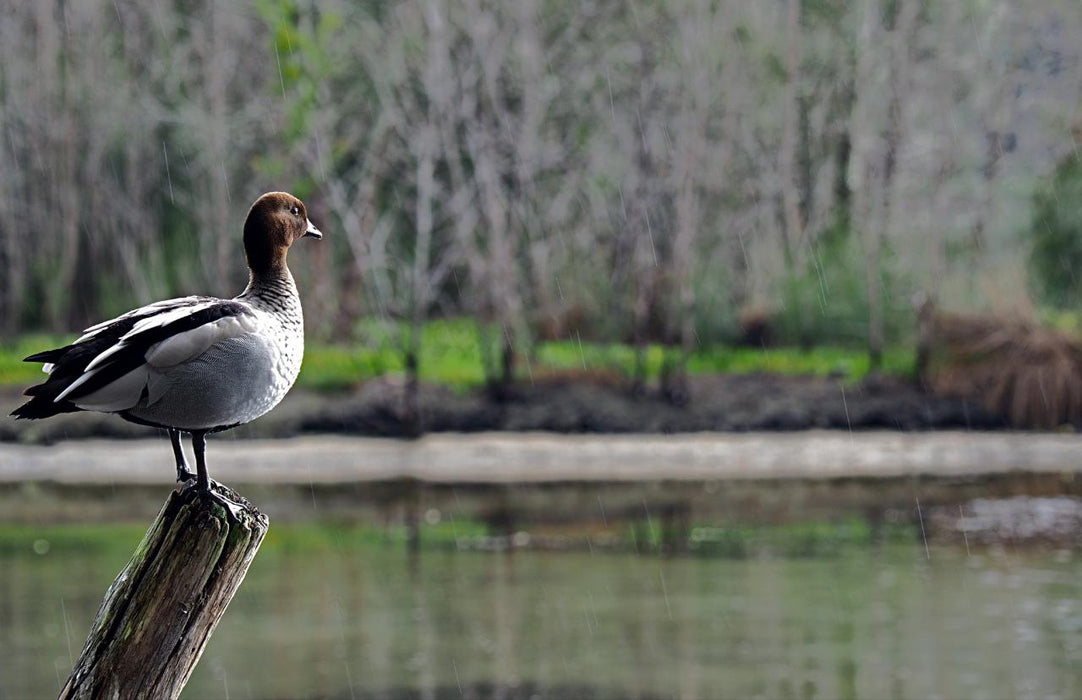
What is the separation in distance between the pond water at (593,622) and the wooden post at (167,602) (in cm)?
565

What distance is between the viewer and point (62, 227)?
30.2 metres

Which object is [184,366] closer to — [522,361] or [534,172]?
[522,361]

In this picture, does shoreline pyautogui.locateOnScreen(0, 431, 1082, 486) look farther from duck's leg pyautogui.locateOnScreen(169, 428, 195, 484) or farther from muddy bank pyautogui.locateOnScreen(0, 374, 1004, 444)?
duck's leg pyautogui.locateOnScreen(169, 428, 195, 484)

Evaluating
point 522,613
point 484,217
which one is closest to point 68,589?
point 522,613

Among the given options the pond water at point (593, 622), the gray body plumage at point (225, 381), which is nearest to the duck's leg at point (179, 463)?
the gray body plumage at point (225, 381)

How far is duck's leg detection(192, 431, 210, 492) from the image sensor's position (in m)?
4.23

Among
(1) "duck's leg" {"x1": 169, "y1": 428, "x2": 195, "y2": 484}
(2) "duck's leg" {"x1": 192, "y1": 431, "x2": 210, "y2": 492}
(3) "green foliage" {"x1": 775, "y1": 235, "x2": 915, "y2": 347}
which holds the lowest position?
(3) "green foliage" {"x1": 775, "y1": 235, "x2": 915, "y2": 347}

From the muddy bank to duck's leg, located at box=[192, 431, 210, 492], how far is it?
57.6ft

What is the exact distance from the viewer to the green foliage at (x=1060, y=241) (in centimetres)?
2728

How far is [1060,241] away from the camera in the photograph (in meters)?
27.4

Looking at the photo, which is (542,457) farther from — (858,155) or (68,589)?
(858,155)

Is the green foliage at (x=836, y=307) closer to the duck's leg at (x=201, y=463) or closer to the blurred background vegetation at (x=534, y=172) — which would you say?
the blurred background vegetation at (x=534, y=172)

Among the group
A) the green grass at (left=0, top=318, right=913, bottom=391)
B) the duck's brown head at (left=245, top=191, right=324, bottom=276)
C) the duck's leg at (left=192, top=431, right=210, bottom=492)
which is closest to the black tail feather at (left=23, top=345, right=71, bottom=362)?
the duck's leg at (left=192, top=431, right=210, bottom=492)

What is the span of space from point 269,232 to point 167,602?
145 cm
